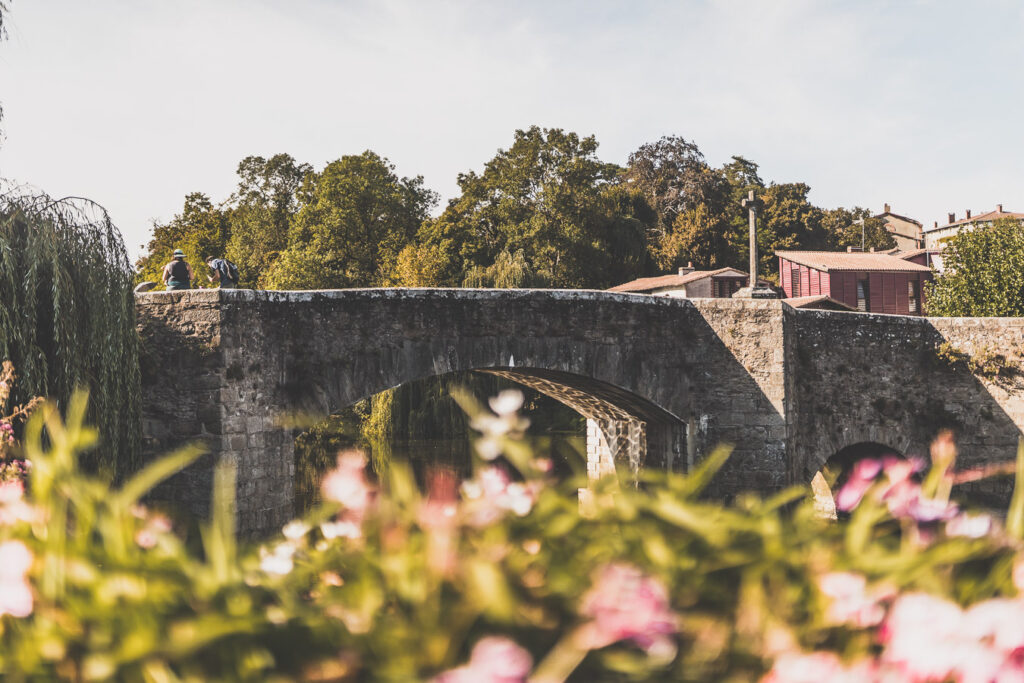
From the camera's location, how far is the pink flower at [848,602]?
4.99 ft

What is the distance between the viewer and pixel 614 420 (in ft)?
48.4

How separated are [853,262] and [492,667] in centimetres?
3817

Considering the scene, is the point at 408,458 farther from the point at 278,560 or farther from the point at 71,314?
the point at 278,560

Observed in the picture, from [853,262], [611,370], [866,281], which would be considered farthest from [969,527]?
[853,262]

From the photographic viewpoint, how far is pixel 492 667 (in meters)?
1.32

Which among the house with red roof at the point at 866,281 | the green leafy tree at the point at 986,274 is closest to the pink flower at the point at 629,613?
the green leafy tree at the point at 986,274

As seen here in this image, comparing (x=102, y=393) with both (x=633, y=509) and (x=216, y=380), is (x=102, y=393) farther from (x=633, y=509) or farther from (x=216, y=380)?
(x=633, y=509)

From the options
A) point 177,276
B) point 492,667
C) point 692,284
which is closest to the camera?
point 492,667

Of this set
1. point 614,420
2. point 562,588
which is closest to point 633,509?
point 562,588

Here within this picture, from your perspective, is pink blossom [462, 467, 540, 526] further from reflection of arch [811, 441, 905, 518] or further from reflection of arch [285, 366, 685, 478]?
reflection of arch [811, 441, 905, 518]

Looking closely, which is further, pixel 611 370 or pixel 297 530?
pixel 611 370

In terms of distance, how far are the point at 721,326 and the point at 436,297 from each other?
13.5ft

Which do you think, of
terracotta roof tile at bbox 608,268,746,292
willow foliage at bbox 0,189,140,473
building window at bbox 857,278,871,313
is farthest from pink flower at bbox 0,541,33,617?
building window at bbox 857,278,871,313

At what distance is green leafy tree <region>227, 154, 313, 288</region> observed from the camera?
3700 centimetres
